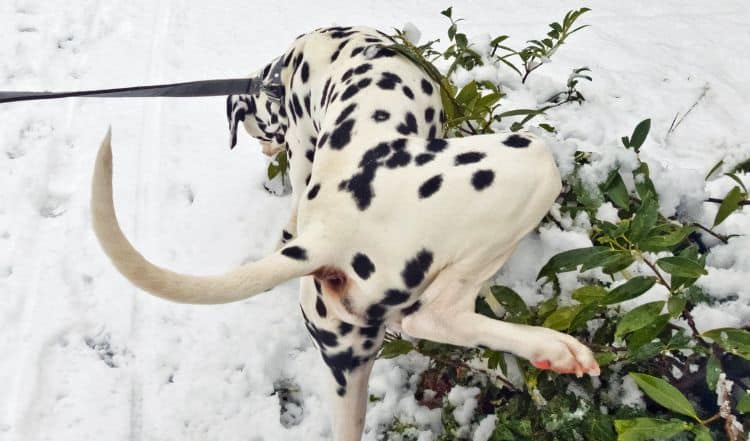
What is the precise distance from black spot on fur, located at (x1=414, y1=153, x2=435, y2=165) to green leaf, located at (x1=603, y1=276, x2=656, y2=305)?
48 centimetres

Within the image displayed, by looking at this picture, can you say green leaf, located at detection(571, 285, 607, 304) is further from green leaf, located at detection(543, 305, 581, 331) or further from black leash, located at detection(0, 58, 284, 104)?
black leash, located at detection(0, 58, 284, 104)

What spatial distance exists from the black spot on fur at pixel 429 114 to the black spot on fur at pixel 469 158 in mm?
362

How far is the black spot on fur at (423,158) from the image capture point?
50.3 inches

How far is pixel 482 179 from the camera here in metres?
1.20

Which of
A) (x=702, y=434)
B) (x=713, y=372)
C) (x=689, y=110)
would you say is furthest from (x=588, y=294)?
(x=689, y=110)

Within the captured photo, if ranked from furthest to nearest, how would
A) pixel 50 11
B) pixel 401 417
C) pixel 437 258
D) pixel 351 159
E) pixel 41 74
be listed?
1. pixel 50 11
2. pixel 41 74
3. pixel 401 417
4. pixel 351 159
5. pixel 437 258

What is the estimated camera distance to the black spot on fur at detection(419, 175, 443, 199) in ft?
3.97

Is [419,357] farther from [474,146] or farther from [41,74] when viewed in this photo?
[41,74]

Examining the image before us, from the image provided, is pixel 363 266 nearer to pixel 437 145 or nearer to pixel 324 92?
pixel 437 145

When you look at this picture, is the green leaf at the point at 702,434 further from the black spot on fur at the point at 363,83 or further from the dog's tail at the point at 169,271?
the black spot on fur at the point at 363,83

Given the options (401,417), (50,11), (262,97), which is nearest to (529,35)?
(262,97)

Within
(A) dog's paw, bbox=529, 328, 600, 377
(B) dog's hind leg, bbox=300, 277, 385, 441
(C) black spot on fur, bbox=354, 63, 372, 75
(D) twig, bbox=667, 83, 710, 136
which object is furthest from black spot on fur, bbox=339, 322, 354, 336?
(D) twig, bbox=667, 83, 710, 136

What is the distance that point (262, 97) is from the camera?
2.19 m

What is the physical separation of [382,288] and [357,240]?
11 cm
